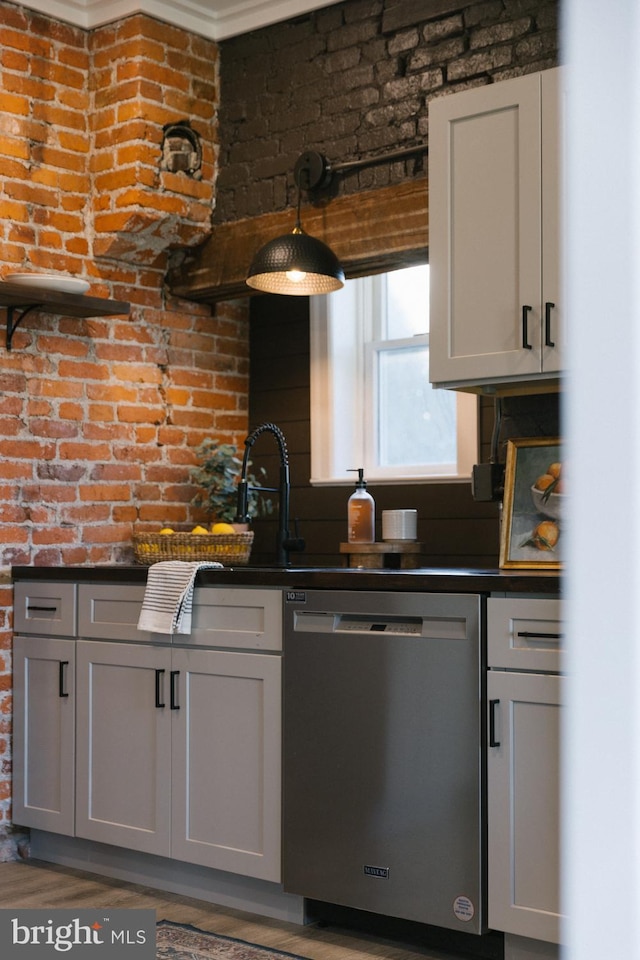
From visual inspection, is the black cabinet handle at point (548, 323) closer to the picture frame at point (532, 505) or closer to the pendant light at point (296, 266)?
the picture frame at point (532, 505)

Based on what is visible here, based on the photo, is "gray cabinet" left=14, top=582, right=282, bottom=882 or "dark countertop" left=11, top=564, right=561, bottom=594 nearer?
"dark countertop" left=11, top=564, right=561, bottom=594

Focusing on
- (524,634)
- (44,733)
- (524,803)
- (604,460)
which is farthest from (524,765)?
(604,460)

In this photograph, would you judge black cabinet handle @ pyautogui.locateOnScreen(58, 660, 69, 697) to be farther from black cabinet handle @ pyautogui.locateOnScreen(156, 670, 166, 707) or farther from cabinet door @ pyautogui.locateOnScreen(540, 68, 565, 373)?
cabinet door @ pyautogui.locateOnScreen(540, 68, 565, 373)

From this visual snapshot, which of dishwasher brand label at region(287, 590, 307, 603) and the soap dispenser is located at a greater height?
the soap dispenser

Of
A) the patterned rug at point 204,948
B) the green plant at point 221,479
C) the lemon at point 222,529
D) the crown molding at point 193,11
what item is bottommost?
the patterned rug at point 204,948

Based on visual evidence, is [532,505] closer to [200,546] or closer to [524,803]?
[524,803]

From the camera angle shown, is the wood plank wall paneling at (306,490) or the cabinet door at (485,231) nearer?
the cabinet door at (485,231)

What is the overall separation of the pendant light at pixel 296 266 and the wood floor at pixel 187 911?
73.8 inches

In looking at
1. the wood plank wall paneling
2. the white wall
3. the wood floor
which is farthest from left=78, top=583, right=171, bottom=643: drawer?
the white wall

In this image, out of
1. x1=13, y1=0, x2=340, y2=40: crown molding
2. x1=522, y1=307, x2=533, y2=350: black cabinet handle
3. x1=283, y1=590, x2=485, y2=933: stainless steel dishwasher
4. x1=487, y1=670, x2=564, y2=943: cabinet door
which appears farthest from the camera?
x1=13, y1=0, x2=340, y2=40: crown molding

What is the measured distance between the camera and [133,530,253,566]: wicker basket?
3.61 metres

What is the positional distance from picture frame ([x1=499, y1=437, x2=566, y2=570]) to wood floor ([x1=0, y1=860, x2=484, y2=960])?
1049 millimetres

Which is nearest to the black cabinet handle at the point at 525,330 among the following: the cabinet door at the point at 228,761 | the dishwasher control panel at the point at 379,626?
the dishwasher control panel at the point at 379,626

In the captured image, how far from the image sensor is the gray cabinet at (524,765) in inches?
96.1
